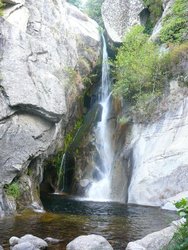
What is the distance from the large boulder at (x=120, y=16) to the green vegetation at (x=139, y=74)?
6340 mm

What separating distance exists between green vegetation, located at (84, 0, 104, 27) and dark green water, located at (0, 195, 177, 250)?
24146 mm

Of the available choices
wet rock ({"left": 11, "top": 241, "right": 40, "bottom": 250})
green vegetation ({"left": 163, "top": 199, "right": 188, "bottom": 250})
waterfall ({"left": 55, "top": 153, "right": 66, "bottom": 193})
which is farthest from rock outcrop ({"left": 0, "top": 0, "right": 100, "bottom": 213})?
green vegetation ({"left": 163, "top": 199, "right": 188, "bottom": 250})

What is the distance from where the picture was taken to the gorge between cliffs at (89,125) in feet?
57.7

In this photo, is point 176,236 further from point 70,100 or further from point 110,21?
point 110,21

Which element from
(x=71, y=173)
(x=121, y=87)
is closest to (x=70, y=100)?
(x=121, y=87)

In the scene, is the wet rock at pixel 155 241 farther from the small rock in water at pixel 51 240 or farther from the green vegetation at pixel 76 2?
the green vegetation at pixel 76 2

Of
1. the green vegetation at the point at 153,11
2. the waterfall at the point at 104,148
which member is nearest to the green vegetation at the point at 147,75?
the waterfall at the point at 104,148

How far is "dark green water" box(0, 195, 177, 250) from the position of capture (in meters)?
13.7

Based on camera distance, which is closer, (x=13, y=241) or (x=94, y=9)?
(x=13, y=241)

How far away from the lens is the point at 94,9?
40.8m

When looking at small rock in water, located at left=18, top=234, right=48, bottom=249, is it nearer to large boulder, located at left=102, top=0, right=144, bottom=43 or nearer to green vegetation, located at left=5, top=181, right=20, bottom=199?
green vegetation, located at left=5, top=181, right=20, bottom=199

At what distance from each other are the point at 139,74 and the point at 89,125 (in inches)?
213

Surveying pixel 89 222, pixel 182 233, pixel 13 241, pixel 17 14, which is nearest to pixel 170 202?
pixel 89 222

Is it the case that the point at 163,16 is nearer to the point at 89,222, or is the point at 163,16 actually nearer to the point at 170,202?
the point at 170,202
